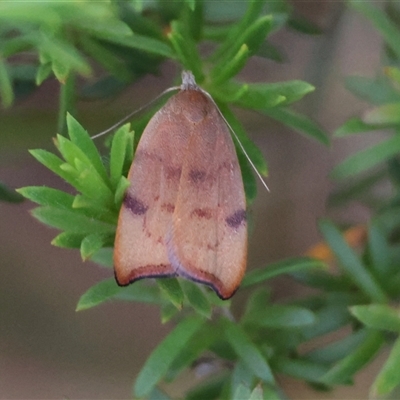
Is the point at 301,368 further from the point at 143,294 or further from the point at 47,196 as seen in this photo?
the point at 47,196

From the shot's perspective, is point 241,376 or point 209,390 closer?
point 241,376

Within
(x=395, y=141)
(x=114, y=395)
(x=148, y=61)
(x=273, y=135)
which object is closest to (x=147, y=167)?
(x=148, y=61)

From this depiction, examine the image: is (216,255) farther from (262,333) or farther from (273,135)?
(273,135)

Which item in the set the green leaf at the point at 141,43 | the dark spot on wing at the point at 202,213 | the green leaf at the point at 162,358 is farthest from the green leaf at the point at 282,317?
the green leaf at the point at 141,43

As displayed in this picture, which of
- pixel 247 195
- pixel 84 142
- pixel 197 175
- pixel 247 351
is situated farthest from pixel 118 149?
pixel 247 351

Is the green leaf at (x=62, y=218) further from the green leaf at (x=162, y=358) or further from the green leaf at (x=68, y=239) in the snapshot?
the green leaf at (x=162, y=358)
